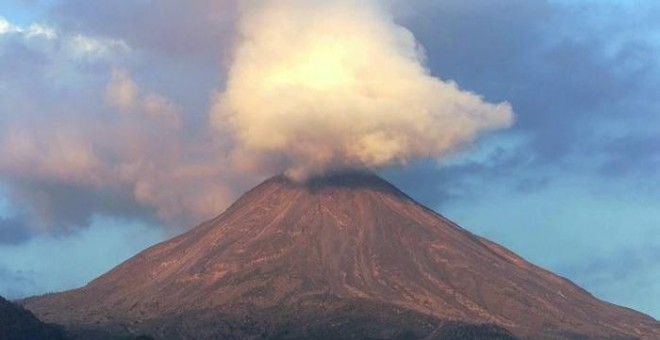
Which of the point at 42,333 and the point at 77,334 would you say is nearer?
the point at 42,333

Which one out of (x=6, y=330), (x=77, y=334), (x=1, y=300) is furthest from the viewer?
(x=77, y=334)

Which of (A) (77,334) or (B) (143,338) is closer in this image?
(B) (143,338)

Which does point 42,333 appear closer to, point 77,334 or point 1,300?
point 1,300

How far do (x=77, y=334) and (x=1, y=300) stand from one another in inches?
1039

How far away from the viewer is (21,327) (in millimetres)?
157750

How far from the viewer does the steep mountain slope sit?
154m

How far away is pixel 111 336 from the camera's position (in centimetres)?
19425

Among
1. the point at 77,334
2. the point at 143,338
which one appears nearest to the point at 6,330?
the point at 143,338

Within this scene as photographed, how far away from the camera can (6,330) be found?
6058 inches

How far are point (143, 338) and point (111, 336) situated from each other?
32.6m

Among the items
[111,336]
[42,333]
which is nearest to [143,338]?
[42,333]

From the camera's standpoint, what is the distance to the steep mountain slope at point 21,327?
154125mm

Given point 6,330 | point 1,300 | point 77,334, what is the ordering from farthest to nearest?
point 77,334
point 1,300
point 6,330

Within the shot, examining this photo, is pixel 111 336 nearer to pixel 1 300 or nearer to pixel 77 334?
pixel 77 334
